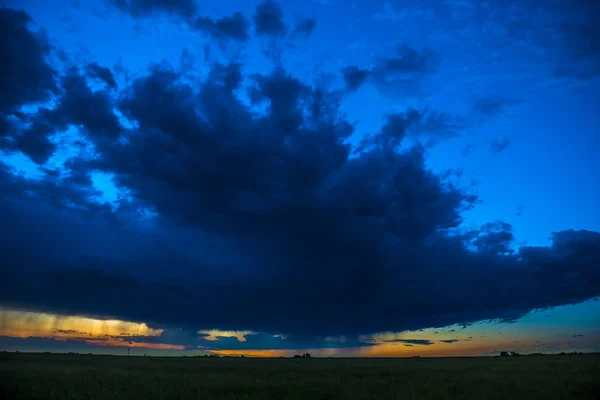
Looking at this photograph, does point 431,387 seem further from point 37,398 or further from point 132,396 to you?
point 37,398

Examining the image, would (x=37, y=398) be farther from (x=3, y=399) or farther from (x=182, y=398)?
(x=182, y=398)

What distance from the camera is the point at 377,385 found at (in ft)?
105

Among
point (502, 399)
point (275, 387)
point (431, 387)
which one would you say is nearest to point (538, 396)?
point (502, 399)

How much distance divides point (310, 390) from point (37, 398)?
51.8 ft

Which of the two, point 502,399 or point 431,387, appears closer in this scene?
point 502,399

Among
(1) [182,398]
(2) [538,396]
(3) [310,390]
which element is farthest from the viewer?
(3) [310,390]

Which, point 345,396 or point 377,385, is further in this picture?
point 377,385

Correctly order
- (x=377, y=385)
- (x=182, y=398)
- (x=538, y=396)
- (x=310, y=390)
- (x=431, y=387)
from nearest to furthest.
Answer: (x=182, y=398)
(x=538, y=396)
(x=310, y=390)
(x=431, y=387)
(x=377, y=385)

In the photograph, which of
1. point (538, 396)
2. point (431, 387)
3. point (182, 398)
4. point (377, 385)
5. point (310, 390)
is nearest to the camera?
point (182, 398)

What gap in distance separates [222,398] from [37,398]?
995 centimetres

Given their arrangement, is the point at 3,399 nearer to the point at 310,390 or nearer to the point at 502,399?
the point at 310,390

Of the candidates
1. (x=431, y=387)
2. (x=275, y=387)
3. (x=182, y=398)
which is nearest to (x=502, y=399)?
(x=431, y=387)

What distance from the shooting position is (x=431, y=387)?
29.4 metres

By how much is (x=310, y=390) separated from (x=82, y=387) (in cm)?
1503
